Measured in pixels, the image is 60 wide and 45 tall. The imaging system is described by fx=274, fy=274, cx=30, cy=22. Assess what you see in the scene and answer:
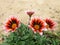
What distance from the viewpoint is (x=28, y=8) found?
590cm

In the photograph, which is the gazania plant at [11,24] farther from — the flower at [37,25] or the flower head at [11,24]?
the flower at [37,25]

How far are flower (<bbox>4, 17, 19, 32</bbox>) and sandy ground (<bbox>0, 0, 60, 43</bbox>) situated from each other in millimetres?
2120

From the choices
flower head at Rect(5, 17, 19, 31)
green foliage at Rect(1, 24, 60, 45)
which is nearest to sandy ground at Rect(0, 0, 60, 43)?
green foliage at Rect(1, 24, 60, 45)

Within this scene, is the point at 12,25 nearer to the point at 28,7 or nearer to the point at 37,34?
the point at 37,34

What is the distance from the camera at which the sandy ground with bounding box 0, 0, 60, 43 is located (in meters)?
5.59

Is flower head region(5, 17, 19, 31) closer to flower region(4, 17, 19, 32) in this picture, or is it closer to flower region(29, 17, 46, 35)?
flower region(4, 17, 19, 32)

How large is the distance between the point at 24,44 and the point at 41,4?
2.86m

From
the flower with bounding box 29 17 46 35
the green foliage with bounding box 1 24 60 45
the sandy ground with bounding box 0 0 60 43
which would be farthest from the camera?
the sandy ground with bounding box 0 0 60 43

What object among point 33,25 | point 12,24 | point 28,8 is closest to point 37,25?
point 33,25

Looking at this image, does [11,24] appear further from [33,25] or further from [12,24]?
[33,25]

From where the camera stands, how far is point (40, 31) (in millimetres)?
3080

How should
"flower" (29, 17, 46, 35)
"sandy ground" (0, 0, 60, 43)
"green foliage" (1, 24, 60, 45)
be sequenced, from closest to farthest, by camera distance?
"flower" (29, 17, 46, 35) < "green foliage" (1, 24, 60, 45) < "sandy ground" (0, 0, 60, 43)

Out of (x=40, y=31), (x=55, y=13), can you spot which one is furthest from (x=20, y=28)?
(x=55, y=13)

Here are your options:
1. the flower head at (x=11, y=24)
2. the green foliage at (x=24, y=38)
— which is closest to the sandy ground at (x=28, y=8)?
the green foliage at (x=24, y=38)
